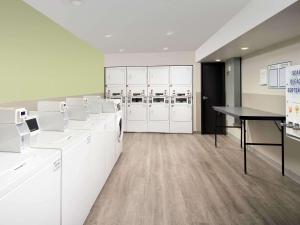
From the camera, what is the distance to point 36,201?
4.24 feet

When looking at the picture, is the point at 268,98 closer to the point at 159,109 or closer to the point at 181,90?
the point at 181,90

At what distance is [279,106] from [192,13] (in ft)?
6.96

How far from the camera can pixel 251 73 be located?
495 centimetres

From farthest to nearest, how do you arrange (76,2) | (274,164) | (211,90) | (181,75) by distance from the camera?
(181,75) → (211,90) → (274,164) → (76,2)

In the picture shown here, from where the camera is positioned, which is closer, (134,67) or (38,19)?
(38,19)

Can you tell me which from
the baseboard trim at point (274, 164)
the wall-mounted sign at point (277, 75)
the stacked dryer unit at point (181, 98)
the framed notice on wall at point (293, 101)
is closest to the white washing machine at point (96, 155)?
the framed notice on wall at point (293, 101)

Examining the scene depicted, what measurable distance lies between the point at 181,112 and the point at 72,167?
5348 millimetres

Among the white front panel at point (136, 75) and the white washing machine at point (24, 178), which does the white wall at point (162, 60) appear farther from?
the white washing machine at point (24, 178)

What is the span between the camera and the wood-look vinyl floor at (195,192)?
91.9 inches

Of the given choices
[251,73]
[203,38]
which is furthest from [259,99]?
[203,38]

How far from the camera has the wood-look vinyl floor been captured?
2334 millimetres

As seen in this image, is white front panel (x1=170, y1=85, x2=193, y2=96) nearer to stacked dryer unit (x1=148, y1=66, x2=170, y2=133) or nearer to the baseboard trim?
stacked dryer unit (x1=148, y1=66, x2=170, y2=133)

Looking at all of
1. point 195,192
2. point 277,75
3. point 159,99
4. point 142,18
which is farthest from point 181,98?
point 195,192

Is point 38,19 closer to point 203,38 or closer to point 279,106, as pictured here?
point 203,38
